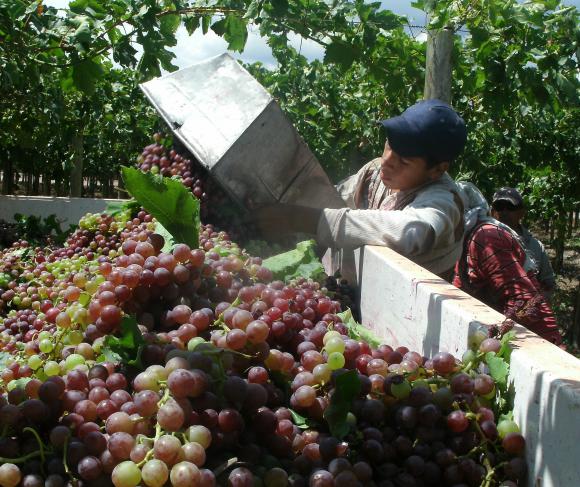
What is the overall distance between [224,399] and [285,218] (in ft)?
4.77

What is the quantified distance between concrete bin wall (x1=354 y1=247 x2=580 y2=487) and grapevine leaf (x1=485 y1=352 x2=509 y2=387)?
2cm

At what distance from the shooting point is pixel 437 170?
2.52 m

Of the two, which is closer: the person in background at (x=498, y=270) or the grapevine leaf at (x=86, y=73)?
the person in background at (x=498, y=270)

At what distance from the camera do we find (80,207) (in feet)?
15.4

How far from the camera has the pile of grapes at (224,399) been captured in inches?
39.9

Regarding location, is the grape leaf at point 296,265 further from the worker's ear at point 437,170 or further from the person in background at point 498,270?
the person in background at point 498,270

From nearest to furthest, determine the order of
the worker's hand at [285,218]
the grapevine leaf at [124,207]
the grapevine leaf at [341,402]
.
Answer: the grapevine leaf at [341,402]
the worker's hand at [285,218]
the grapevine leaf at [124,207]

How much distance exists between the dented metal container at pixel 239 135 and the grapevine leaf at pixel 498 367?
141cm

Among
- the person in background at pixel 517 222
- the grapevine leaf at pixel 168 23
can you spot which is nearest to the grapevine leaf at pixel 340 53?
the grapevine leaf at pixel 168 23

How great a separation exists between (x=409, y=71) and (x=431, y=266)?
1910 mm

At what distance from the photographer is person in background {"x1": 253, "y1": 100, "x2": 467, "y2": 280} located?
7.38 feet

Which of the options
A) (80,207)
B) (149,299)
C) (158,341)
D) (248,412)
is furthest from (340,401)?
(80,207)

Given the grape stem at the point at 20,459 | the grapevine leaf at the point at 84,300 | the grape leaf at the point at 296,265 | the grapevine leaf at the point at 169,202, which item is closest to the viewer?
the grape stem at the point at 20,459

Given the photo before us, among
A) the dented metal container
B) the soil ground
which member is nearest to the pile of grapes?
the dented metal container
